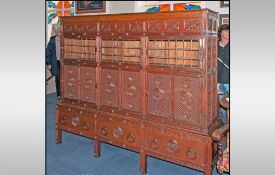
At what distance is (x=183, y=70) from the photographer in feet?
10.2

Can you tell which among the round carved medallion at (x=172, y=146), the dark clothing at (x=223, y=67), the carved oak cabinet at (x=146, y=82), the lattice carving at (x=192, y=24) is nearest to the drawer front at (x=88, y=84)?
the carved oak cabinet at (x=146, y=82)

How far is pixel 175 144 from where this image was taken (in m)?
3.25

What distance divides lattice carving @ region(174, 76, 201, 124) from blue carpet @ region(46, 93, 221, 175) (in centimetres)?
80

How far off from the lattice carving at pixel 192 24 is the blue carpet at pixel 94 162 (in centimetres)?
169

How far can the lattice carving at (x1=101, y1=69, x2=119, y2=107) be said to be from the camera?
3.73 m

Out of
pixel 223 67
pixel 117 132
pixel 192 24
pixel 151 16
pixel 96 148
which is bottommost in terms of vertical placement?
pixel 96 148

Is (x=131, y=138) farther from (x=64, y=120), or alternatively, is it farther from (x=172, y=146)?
(x=64, y=120)

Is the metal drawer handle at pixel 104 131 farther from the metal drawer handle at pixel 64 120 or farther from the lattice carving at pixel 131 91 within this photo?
the metal drawer handle at pixel 64 120

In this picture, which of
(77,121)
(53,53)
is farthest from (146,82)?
(53,53)

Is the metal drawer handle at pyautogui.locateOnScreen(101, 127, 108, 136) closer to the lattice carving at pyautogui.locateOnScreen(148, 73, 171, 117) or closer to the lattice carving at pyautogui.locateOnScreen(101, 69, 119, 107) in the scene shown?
the lattice carving at pyautogui.locateOnScreen(101, 69, 119, 107)

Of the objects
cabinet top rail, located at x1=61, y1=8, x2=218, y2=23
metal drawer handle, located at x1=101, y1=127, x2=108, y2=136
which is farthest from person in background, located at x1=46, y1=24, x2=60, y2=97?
metal drawer handle, located at x1=101, y1=127, x2=108, y2=136

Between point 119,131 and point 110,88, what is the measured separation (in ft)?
1.80

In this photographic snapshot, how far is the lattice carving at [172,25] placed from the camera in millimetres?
3078

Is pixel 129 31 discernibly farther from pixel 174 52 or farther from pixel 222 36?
pixel 222 36
